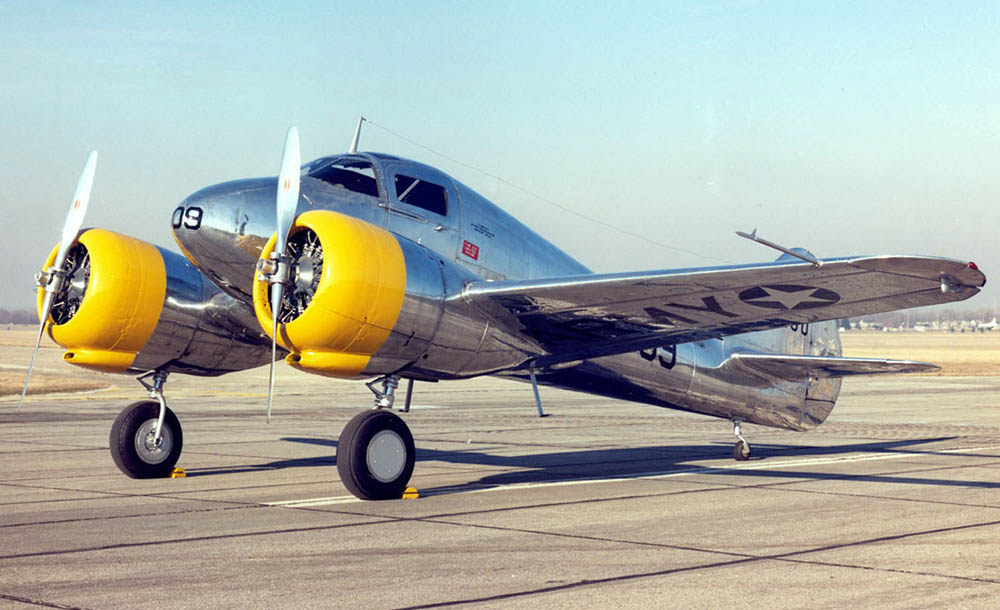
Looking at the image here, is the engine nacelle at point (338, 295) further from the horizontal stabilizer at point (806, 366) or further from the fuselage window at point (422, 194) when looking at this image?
the horizontal stabilizer at point (806, 366)

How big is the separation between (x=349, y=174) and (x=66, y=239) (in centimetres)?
373

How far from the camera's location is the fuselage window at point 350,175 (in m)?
11.5

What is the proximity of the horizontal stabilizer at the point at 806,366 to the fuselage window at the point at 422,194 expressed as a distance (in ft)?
17.9

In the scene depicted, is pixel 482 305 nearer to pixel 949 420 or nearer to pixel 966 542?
pixel 966 542

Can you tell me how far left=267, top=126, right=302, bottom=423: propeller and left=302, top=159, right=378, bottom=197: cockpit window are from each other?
1.08 metres

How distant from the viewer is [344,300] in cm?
962

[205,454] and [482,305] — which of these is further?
[205,454]

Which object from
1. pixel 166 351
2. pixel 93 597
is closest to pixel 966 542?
pixel 93 597

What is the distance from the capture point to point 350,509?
9961mm

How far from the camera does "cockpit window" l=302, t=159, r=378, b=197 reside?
11.5 metres

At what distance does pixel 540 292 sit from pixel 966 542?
4.42m

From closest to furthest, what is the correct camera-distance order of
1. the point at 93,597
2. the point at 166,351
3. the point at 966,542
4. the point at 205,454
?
the point at 93,597, the point at 966,542, the point at 166,351, the point at 205,454

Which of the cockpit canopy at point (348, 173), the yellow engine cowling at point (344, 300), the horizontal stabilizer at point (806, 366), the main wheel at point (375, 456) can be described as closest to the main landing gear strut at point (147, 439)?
the cockpit canopy at point (348, 173)

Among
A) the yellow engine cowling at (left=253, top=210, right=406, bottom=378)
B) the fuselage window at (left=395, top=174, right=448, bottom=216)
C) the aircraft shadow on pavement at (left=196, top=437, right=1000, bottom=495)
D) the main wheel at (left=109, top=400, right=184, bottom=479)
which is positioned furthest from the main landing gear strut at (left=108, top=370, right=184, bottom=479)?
the fuselage window at (left=395, top=174, right=448, bottom=216)
